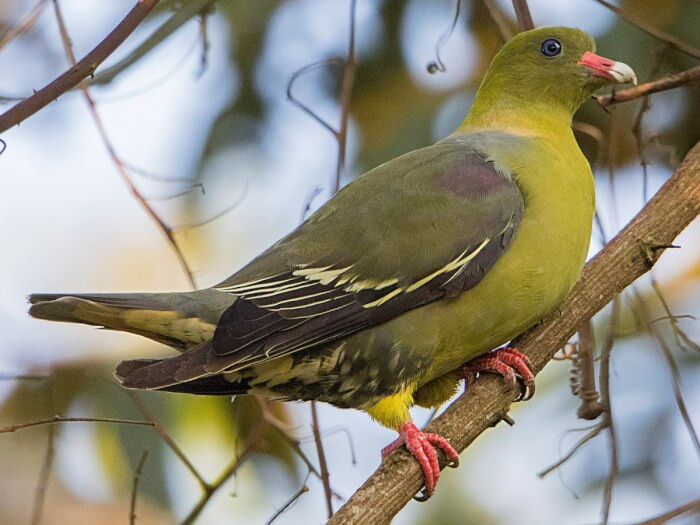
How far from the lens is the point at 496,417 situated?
126 inches

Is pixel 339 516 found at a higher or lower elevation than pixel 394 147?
lower

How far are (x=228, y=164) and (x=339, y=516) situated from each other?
8.86 feet

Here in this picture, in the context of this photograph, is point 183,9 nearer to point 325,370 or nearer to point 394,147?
point 394,147

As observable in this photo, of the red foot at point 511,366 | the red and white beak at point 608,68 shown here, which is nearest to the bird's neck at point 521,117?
the red and white beak at point 608,68

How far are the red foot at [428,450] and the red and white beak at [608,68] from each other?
1.51m

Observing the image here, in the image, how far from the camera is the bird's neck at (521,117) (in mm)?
3881

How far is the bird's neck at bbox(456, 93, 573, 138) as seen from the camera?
388 cm

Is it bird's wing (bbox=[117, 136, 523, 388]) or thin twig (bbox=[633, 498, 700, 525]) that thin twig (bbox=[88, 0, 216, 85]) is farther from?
thin twig (bbox=[633, 498, 700, 525])

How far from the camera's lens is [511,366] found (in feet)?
11.0

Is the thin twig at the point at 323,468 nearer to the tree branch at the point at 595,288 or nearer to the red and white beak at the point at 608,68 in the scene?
the tree branch at the point at 595,288

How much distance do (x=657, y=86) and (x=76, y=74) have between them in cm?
195

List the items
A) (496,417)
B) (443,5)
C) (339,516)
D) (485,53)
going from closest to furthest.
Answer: (339,516), (496,417), (443,5), (485,53)

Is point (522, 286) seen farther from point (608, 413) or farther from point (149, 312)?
point (149, 312)

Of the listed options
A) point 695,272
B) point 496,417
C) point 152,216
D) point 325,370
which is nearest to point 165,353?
point 152,216
